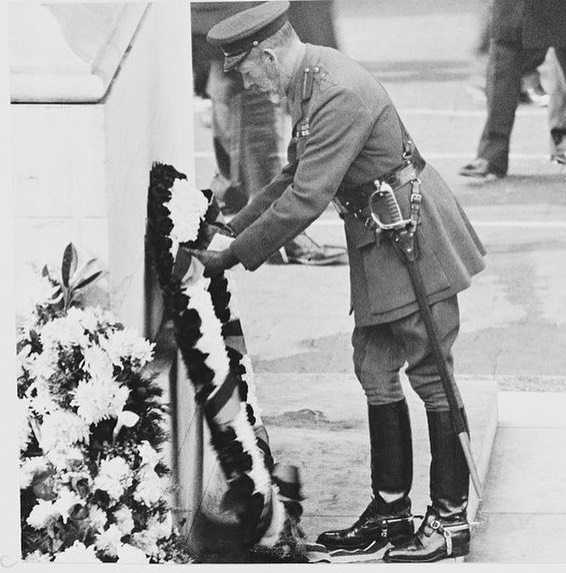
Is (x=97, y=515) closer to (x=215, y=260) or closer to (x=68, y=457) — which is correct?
(x=68, y=457)

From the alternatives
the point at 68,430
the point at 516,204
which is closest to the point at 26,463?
the point at 68,430

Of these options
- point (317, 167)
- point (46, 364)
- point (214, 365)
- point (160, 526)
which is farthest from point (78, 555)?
point (317, 167)

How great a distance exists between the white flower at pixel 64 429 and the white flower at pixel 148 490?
0.70 feet

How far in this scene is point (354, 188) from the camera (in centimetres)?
464

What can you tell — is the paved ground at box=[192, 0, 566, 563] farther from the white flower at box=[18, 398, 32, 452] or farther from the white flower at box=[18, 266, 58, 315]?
the white flower at box=[18, 398, 32, 452]

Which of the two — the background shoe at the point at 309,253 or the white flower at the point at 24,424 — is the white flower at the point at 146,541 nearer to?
the white flower at the point at 24,424

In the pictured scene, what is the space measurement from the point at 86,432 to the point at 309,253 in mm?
938

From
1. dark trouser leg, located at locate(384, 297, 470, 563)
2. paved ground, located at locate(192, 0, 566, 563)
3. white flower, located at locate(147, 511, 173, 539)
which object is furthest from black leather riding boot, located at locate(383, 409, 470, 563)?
white flower, located at locate(147, 511, 173, 539)

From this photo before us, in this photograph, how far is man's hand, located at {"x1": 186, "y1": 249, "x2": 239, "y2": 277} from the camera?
4762 mm

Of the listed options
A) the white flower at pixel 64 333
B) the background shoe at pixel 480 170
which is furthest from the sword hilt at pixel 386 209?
the white flower at pixel 64 333

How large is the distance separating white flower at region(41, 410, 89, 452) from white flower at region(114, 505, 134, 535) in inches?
9.2

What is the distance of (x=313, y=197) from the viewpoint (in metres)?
4.60

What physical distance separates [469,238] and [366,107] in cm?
57

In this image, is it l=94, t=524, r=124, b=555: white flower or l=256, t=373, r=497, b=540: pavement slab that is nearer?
l=94, t=524, r=124, b=555: white flower
